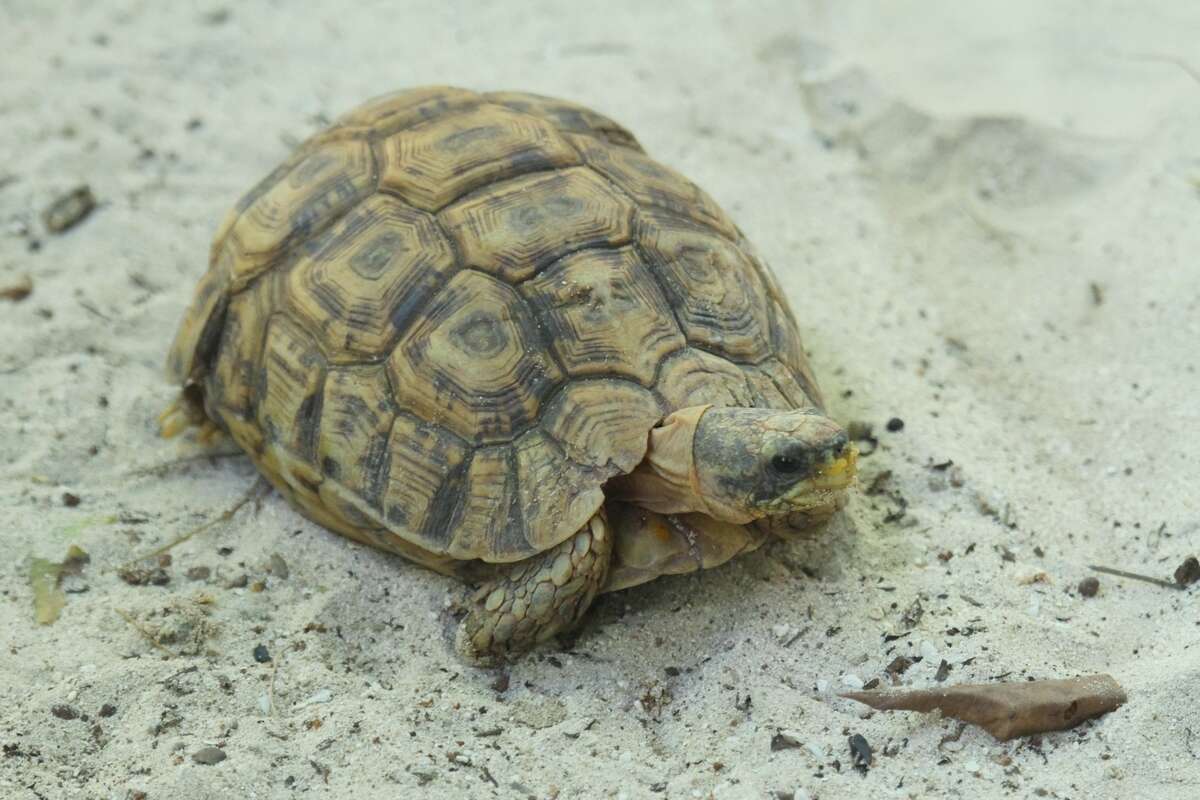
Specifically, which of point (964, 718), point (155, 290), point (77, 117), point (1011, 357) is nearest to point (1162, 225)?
point (1011, 357)

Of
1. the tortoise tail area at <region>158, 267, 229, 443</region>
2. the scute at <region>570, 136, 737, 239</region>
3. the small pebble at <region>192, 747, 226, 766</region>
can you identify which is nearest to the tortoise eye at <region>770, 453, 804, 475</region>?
the scute at <region>570, 136, 737, 239</region>

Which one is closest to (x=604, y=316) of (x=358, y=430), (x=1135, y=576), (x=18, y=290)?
(x=358, y=430)

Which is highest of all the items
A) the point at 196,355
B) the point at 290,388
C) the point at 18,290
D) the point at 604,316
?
the point at 604,316

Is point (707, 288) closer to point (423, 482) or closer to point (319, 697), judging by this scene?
Result: point (423, 482)

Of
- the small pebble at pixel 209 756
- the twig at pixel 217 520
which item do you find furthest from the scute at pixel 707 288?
the small pebble at pixel 209 756

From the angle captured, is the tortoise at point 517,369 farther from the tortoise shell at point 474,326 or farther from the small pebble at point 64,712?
the small pebble at point 64,712

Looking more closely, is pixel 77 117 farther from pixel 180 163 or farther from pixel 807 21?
pixel 807 21
